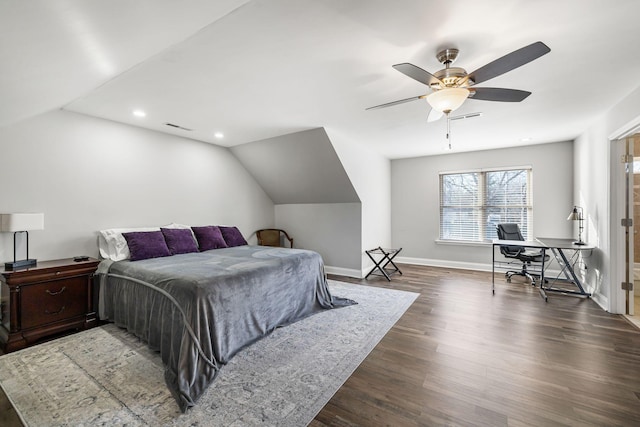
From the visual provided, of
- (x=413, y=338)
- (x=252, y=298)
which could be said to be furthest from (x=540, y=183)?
(x=252, y=298)

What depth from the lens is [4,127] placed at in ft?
9.46

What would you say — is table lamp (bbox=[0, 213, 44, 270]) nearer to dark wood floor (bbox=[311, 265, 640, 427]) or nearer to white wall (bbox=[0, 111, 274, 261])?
white wall (bbox=[0, 111, 274, 261])

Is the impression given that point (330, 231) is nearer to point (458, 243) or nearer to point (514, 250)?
point (458, 243)

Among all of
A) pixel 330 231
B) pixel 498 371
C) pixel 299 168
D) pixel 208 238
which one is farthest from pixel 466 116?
pixel 208 238

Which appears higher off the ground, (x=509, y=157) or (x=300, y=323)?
(x=509, y=157)

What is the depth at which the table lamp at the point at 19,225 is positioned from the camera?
262cm

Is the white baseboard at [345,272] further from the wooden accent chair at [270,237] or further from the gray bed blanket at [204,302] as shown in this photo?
the gray bed blanket at [204,302]

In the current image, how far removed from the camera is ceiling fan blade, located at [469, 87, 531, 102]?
84.6 inches

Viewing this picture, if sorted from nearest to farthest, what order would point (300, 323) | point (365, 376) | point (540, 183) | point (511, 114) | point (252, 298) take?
point (365, 376), point (252, 298), point (300, 323), point (511, 114), point (540, 183)

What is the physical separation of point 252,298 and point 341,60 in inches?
89.0

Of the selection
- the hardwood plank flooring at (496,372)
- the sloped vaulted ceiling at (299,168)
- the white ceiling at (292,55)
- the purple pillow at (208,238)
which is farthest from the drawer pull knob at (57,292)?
the sloped vaulted ceiling at (299,168)

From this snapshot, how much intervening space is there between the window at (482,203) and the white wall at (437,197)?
0.15 meters

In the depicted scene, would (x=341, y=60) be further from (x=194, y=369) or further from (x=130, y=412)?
(x=130, y=412)

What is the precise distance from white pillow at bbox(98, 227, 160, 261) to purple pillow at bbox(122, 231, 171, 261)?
7 centimetres
